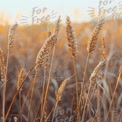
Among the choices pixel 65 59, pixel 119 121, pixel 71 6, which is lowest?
pixel 119 121

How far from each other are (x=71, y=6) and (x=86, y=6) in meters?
0.07

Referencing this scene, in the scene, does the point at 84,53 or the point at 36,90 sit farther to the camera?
the point at 84,53

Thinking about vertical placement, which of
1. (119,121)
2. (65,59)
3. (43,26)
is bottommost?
(119,121)

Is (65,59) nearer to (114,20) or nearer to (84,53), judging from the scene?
(84,53)

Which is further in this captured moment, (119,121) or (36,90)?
(36,90)

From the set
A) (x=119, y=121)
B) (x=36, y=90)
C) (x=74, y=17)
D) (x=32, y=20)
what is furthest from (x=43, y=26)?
(x=119, y=121)

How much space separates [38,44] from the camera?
5.26 feet

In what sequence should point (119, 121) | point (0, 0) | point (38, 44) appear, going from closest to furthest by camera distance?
point (119, 121) → point (0, 0) → point (38, 44)

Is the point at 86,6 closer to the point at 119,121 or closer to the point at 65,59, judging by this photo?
the point at 65,59

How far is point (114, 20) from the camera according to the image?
1.67 meters

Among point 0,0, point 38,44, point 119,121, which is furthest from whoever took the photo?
point 38,44

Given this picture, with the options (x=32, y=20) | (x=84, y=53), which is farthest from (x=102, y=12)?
(x=32, y=20)

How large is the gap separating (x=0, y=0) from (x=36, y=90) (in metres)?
0.44

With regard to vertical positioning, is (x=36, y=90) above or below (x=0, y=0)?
below
